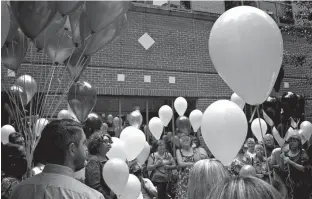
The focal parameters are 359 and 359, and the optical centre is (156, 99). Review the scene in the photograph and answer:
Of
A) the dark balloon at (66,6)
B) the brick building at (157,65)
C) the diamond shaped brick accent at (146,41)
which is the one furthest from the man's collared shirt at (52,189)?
the diamond shaped brick accent at (146,41)

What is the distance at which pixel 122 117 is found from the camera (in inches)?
354

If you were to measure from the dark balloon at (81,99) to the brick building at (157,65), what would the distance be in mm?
3992

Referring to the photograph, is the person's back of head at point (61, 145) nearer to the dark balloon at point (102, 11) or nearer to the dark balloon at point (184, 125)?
the dark balloon at point (102, 11)

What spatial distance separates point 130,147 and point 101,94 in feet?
13.4

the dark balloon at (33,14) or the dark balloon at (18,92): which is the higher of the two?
the dark balloon at (33,14)

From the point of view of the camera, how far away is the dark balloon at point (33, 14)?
2121 millimetres

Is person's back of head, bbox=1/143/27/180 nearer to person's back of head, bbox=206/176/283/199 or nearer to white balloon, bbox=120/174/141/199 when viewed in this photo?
white balloon, bbox=120/174/141/199

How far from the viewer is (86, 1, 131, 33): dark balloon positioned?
2.39m

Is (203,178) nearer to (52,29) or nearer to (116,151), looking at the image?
(52,29)

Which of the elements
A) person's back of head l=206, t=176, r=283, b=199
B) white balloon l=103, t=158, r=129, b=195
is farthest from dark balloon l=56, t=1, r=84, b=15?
white balloon l=103, t=158, r=129, b=195

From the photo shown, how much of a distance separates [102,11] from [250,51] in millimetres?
1150

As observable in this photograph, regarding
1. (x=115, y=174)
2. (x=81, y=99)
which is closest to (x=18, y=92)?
(x=81, y=99)

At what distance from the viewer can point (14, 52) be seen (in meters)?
3.10

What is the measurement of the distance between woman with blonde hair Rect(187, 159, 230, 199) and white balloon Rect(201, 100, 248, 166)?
0.97 m
